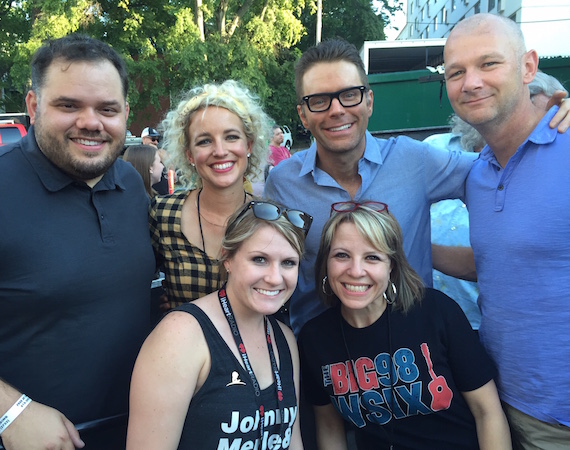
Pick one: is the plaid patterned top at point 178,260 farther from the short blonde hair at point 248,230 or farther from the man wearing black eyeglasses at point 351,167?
the man wearing black eyeglasses at point 351,167

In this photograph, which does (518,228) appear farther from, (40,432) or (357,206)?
(40,432)

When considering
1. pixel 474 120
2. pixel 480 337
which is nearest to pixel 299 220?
pixel 474 120

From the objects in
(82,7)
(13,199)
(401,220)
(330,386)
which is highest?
(82,7)

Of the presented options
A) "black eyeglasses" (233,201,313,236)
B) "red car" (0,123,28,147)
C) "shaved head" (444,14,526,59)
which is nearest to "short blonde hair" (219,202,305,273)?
"black eyeglasses" (233,201,313,236)

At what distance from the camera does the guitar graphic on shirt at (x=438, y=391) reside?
6.75ft

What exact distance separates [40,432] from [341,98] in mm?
2134

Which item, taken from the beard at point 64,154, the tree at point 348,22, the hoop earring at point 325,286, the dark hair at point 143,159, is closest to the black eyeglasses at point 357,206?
the hoop earring at point 325,286

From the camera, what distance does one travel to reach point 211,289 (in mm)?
2340

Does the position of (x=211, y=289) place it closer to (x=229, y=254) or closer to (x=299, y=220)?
(x=229, y=254)

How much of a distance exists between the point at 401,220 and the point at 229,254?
41.2 inches

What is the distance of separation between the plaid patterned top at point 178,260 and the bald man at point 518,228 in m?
1.32

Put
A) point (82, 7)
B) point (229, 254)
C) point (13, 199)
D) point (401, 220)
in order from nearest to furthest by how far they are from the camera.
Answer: point (13, 199), point (229, 254), point (401, 220), point (82, 7)

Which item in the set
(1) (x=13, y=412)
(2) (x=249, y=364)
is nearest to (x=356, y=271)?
(2) (x=249, y=364)

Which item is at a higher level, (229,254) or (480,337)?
(229,254)
